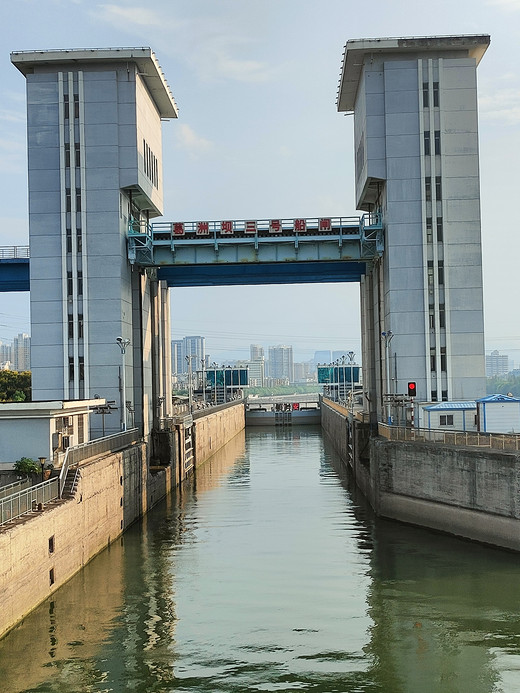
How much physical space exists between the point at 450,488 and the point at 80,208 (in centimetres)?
3018

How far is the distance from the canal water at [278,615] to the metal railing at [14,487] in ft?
13.1

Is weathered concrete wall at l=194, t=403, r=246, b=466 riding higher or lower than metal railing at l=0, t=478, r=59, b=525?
lower

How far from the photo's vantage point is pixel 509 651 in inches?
935

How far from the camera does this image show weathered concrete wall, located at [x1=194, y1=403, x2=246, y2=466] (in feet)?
255

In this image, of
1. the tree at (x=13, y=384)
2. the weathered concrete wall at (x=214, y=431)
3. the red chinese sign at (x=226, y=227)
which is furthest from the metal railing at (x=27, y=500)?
the tree at (x=13, y=384)

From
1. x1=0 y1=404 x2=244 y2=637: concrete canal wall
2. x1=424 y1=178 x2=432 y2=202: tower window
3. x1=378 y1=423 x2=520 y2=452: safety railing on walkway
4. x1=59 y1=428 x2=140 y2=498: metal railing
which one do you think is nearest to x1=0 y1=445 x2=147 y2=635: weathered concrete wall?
x1=0 y1=404 x2=244 y2=637: concrete canal wall

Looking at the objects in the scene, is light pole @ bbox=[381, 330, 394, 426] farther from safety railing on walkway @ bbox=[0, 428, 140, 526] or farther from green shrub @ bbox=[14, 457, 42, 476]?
green shrub @ bbox=[14, 457, 42, 476]

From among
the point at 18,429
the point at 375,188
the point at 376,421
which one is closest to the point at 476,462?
the point at 18,429

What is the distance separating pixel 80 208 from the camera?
5619 cm

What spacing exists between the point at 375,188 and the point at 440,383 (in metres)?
14.3

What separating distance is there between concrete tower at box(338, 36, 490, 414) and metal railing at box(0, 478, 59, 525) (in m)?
28.1

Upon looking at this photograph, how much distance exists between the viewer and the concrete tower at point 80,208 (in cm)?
5594

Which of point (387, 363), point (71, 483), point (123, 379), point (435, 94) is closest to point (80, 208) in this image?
point (123, 379)

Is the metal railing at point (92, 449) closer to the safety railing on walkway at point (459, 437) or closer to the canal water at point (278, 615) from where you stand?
the canal water at point (278, 615)
